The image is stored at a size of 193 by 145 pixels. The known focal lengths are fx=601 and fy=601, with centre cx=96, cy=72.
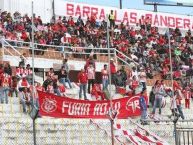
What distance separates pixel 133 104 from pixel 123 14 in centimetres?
1735

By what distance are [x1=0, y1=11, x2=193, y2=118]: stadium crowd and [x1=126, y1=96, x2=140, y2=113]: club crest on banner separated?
1.38 m

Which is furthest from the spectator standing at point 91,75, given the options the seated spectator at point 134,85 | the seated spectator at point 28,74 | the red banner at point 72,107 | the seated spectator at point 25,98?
the red banner at point 72,107

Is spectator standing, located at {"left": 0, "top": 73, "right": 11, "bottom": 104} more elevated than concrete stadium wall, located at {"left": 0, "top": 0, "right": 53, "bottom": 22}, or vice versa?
concrete stadium wall, located at {"left": 0, "top": 0, "right": 53, "bottom": 22}

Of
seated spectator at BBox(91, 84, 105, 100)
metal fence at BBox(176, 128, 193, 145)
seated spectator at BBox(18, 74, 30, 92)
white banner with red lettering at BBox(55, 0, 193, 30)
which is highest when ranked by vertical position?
white banner with red lettering at BBox(55, 0, 193, 30)

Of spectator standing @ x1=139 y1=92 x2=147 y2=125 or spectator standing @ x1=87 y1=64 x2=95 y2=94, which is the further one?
spectator standing @ x1=87 y1=64 x2=95 y2=94

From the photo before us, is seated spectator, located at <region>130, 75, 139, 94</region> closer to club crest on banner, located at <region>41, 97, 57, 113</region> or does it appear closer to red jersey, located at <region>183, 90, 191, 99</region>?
red jersey, located at <region>183, 90, 191, 99</region>

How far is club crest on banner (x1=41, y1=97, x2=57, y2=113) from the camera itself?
13.6 meters

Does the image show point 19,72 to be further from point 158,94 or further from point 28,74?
point 158,94

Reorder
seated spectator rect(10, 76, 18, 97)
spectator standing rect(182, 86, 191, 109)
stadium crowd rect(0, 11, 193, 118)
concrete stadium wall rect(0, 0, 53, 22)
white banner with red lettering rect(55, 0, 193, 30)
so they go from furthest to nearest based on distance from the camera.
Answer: white banner with red lettering rect(55, 0, 193, 30), concrete stadium wall rect(0, 0, 53, 22), spectator standing rect(182, 86, 191, 109), stadium crowd rect(0, 11, 193, 118), seated spectator rect(10, 76, 18, 97)

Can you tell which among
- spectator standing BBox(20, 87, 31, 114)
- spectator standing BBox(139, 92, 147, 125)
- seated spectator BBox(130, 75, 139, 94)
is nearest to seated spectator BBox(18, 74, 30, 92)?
spectator standing BBox(20, 87, 31, 114)

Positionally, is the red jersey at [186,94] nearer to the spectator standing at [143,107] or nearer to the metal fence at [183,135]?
the spectator standing at [143,107]

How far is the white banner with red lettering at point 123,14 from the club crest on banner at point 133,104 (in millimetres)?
14519

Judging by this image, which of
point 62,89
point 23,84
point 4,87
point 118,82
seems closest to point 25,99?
point 4,87

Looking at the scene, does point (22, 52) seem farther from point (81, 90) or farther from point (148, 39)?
point (148, 39)
